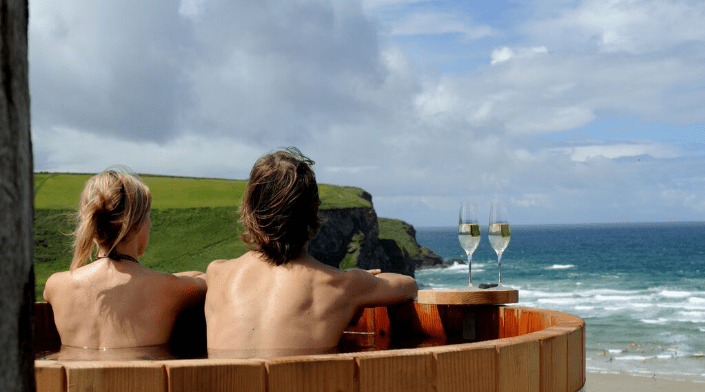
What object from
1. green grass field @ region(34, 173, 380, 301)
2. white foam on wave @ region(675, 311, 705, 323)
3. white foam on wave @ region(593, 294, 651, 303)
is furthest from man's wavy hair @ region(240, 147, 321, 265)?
white foam on wave @ region(593, 294, 651, 303)

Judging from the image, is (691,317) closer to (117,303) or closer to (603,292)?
(603,292)

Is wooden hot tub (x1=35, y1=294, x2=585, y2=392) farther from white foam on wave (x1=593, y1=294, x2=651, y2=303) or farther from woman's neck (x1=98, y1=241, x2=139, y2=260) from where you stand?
white foam on wave (x1=593, y1=294, x2=651, y2=303)

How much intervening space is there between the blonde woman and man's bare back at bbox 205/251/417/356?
0.55 meters

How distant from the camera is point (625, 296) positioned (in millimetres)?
44125

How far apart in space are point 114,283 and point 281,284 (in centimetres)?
106

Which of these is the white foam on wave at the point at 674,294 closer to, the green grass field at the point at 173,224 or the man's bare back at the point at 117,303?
the green grass field at the point at 173,224

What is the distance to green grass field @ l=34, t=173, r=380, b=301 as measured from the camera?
42.1m

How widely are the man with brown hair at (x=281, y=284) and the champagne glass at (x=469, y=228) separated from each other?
680mm

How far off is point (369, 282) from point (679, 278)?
62.1m

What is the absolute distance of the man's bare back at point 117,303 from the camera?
12.6 ft

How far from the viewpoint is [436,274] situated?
69.2 m

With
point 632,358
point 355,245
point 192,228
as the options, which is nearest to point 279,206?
point 632,358

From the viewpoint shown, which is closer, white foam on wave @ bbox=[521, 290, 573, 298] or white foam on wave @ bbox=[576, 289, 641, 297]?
white foam on wave @ bbox=[521, 290, 573, 298]

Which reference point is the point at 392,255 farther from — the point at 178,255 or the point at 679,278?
the point at 679,278
